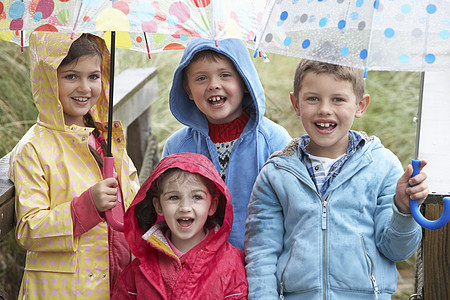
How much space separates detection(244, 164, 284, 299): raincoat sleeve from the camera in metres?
2.53

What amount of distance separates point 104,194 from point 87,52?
2.45ft

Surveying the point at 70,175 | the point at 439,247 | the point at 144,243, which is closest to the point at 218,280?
the point at 144,243

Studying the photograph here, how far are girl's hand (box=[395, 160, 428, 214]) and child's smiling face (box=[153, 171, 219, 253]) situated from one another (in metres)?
0.83

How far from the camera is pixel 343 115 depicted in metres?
2.53

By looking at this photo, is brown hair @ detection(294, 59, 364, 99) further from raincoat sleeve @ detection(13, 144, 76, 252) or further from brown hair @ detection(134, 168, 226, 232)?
raincoat sleeve @ detection(13, 144, 76, 252)

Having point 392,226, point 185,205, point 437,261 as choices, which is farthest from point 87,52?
point 437,261

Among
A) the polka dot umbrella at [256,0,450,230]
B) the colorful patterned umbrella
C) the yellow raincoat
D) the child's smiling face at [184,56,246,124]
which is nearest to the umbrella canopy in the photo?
the polka dot umbrella at [256,0,450,230]

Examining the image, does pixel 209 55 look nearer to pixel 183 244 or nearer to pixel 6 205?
pixel 183 244

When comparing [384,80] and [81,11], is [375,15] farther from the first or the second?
[384,80]

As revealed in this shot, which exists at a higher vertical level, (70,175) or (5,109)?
(5,109)

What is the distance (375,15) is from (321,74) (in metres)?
0.44

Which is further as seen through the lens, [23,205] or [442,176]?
[442,176]

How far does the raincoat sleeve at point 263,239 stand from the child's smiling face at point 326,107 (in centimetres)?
27

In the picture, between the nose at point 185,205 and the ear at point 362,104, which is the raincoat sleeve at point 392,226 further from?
the nose at point 185,205
